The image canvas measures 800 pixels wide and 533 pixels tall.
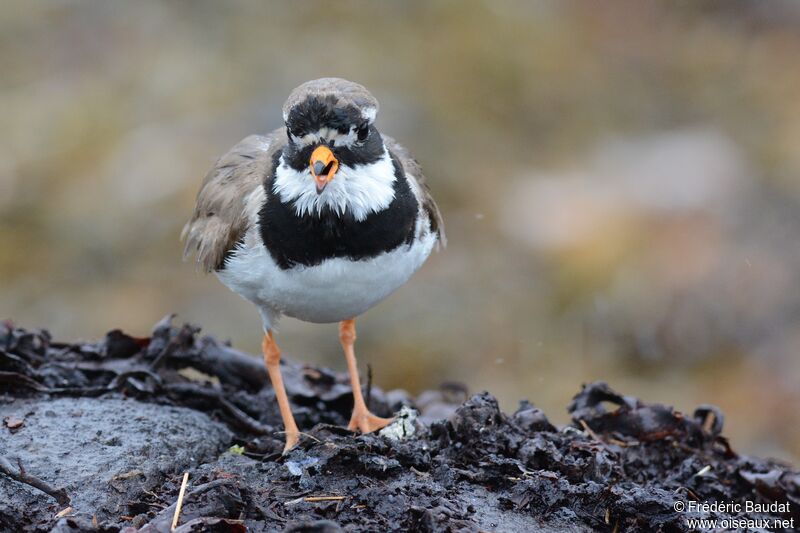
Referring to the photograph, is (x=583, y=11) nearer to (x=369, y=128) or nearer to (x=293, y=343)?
(x=293, y=343)

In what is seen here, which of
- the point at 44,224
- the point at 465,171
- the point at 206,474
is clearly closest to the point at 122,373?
the point at 206,474

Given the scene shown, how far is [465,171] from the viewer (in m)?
11.6

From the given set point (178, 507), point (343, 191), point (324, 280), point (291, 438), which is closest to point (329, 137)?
point (343, 191)

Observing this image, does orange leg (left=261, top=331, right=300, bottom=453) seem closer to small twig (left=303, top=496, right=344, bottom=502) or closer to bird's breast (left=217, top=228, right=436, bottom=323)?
bird's breast (left=217, top=228, right=436, bottom=323)

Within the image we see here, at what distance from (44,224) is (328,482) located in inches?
292

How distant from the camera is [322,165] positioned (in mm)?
4754

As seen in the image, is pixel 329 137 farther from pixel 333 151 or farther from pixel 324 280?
pixel 324 280

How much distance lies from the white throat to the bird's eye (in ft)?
0.47

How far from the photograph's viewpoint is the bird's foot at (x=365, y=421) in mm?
5988

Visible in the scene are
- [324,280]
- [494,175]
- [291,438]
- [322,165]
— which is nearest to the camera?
[322,165]

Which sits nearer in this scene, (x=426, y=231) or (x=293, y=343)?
(x=426, y=231)

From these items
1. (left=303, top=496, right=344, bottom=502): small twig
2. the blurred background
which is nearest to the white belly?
(left=303, top=496, right=344, bottom=502): small twig

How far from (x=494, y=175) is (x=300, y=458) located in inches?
291

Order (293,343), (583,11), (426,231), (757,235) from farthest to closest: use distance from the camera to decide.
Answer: (583,11), (757,235), (293,343), (426,231)
